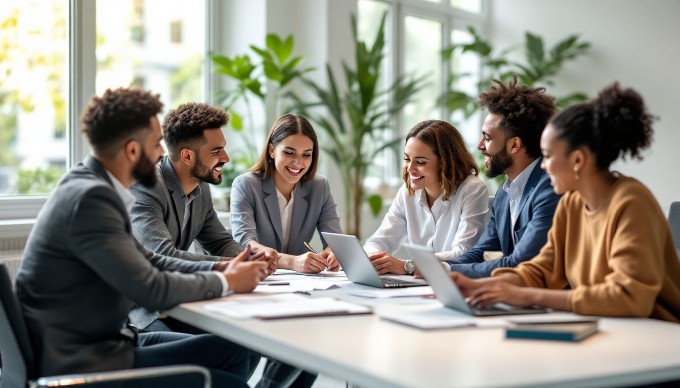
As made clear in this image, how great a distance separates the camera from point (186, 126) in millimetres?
3438

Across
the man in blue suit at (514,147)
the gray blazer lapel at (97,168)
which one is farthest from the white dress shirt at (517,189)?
the gray blazer lapel at (97,168)

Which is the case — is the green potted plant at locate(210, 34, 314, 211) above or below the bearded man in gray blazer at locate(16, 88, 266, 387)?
above

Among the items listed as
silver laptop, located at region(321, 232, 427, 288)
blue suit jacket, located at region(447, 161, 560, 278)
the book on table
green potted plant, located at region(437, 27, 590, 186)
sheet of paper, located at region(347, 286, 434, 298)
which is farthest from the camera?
green potted plant, located at region(437, 27, 590, 186)

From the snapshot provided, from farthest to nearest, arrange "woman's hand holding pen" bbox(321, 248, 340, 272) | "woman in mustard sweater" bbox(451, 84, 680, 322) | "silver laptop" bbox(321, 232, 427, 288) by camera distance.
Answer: "woman's hand holding pen" bbox(321, 248, 340, 272) → "silver laptop" bbox(321, 232, 427, 288) → "woman in mustard sweater" bbox(451, 84, 680, 322)

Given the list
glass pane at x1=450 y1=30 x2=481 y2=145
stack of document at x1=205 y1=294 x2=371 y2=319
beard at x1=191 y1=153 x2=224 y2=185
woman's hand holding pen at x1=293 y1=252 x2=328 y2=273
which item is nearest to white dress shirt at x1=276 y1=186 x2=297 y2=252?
beard at x1=191 y1=153 x2=224 y2=185

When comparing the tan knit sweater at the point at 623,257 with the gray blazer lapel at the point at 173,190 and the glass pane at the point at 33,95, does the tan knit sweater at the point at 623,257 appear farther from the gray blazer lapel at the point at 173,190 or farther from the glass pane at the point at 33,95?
the glass pane at the point at 33,95

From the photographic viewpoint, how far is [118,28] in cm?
552

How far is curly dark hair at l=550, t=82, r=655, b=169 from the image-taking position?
7.43ft

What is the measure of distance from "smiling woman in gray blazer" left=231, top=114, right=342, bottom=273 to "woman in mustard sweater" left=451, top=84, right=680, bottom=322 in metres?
1.63

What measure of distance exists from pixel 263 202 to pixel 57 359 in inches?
68.6

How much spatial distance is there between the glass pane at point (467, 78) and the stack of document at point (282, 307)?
6.05 m

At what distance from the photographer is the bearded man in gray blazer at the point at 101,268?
2.21 meters

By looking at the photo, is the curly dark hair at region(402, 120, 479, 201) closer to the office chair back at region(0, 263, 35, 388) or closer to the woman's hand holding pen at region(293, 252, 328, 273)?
the woman's hand holding pen at region(293, 252, 328, 273)

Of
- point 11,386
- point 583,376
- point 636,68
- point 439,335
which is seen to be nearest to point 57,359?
point 11,386
